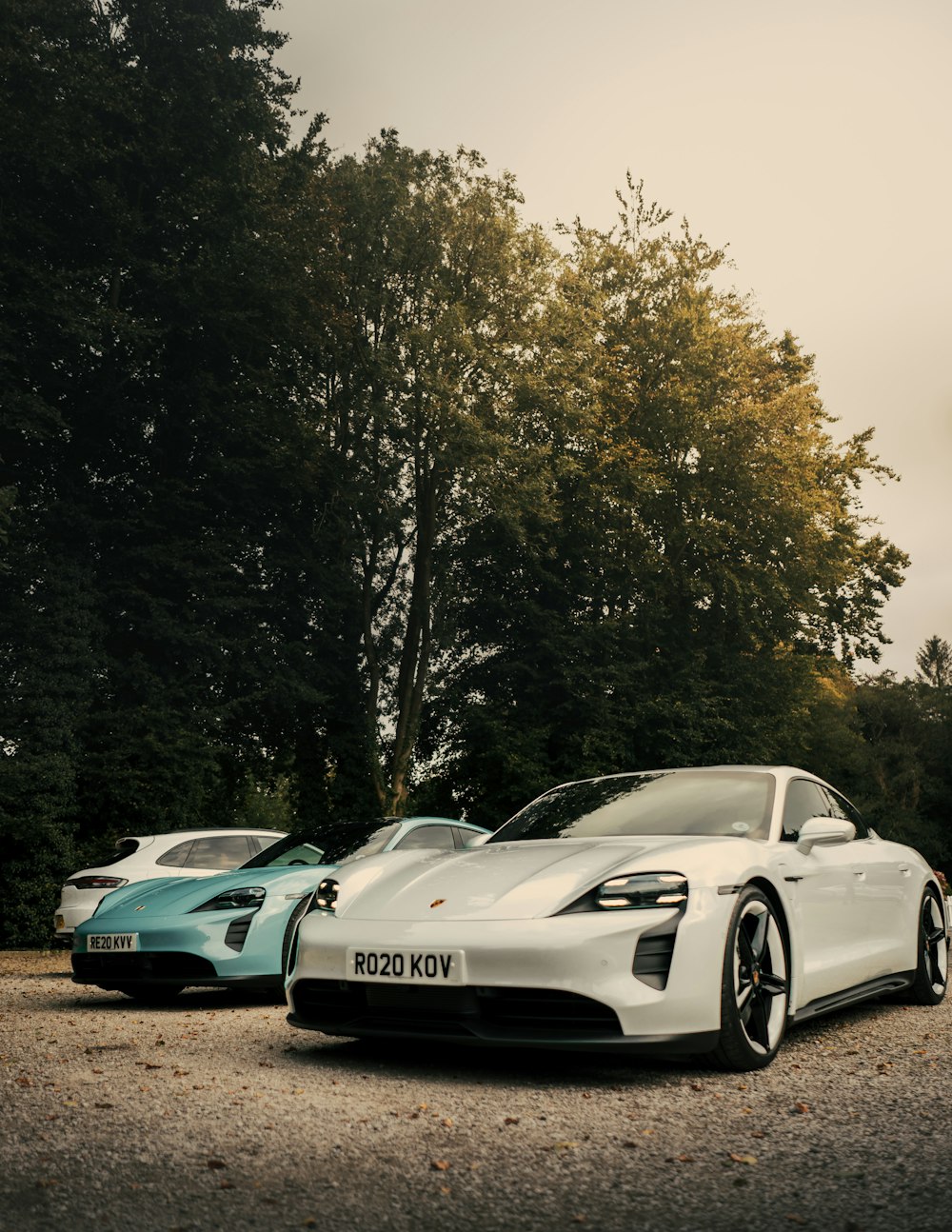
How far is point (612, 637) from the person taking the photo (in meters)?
30.1

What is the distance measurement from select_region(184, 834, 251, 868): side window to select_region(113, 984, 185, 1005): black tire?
65.3 inches

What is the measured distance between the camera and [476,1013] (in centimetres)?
525

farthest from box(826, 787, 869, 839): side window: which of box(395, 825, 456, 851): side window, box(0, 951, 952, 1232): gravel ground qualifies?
box(395, 825, 456, 851): side window

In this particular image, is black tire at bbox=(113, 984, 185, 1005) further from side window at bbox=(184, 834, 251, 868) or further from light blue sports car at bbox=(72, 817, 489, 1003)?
side window at bbox=(184, 834, 251, 868)

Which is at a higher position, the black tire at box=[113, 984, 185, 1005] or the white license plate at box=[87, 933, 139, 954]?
the white license plate at box=[87, 933, 139, 954]

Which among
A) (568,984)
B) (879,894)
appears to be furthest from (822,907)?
(568,984)

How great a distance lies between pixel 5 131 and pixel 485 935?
21.5 metres

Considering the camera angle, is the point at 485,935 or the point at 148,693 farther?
the point at 148,693

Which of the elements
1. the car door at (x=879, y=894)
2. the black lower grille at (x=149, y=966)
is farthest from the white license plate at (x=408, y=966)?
the black lower grille at (x=149, y=966)

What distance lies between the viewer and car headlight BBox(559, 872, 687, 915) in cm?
533

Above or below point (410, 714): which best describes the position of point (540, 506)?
above

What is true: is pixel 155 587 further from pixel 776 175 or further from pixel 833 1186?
pixel 833 1186

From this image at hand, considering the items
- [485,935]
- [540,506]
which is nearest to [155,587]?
[540,506]

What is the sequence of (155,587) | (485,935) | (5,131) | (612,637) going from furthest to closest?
(612,637) → (155,587) → (5,131) → (485,935)
